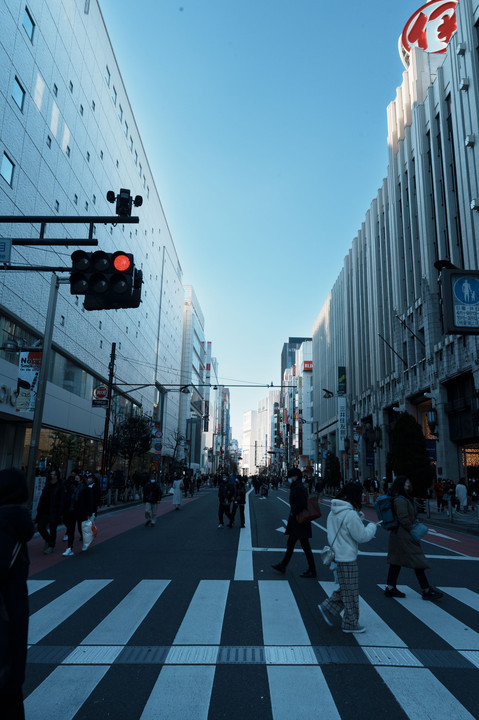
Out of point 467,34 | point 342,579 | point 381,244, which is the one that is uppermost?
point 467,34

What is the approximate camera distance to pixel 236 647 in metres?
5.16

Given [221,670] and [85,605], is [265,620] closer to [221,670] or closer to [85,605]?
[221,670]

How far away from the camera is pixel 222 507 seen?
1670 cm

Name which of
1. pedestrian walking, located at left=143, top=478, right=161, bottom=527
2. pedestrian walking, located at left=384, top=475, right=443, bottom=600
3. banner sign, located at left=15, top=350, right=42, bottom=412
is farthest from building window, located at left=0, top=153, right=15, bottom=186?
pedestrian walking, located at left=384, top=475, right=443, bottom=600

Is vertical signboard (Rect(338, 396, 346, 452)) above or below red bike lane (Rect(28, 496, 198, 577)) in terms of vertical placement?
above

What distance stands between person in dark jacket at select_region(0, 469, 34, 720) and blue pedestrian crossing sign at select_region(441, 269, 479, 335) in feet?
45.0

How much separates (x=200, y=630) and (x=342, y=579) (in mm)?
1723

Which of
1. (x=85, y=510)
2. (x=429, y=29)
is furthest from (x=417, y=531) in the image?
(x=429, y=29)

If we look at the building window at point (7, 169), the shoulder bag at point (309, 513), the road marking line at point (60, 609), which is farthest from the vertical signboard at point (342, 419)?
the road marking line at point (60, 609)

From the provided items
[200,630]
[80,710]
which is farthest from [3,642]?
[200,630]

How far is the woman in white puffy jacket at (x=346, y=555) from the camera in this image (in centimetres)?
572

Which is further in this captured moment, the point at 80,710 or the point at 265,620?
the point at 265,620

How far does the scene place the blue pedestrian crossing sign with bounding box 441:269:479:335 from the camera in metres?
14.5

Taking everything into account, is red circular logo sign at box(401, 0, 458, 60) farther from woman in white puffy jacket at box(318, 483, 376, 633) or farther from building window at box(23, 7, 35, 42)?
woman in white puffy jacket at box(318, 483, 376, 633)
